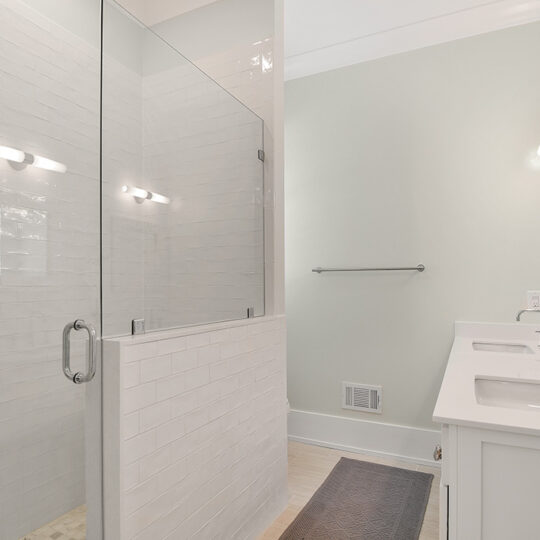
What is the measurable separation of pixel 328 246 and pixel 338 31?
1288mm

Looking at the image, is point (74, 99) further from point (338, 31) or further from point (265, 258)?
point (338, 31)

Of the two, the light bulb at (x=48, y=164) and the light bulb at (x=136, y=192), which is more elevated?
the light bulb at (x=48, y=164)

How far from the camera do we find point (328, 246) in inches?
108

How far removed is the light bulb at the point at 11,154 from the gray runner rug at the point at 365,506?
1684mm

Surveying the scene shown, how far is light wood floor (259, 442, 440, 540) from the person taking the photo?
183 cm

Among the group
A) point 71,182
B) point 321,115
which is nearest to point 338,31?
point 321,115

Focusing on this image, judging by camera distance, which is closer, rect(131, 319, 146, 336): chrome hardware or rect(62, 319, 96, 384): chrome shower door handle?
rect(62, 319, 96, 384): chrome shower door handle

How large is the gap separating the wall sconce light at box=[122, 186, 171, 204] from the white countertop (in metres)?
1.00

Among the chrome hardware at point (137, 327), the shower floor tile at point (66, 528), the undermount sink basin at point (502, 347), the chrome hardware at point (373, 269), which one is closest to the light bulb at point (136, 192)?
the chrome hardware at point (137, 327)

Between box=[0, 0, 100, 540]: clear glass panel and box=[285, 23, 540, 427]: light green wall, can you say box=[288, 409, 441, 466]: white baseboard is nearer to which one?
box=[285, 23, 540, 427]: light green wall

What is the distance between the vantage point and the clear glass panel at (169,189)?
1.25 meters

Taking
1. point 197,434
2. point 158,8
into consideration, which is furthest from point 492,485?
point 158,8

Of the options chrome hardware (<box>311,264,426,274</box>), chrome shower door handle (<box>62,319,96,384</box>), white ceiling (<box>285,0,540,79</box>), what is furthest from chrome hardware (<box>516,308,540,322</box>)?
chrome shower door handle (<box>62,319,96,384</box>)

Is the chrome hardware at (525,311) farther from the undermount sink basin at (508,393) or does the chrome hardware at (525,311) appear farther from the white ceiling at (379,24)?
the white ceiling at (379,24)
